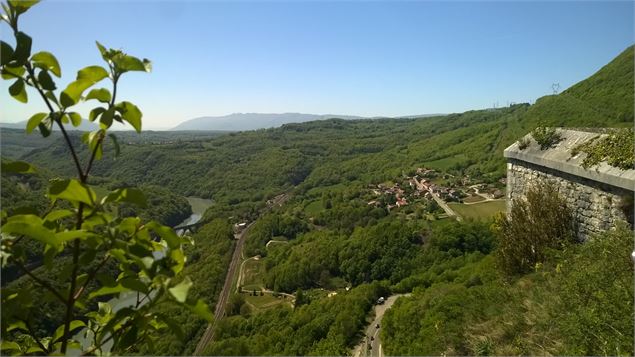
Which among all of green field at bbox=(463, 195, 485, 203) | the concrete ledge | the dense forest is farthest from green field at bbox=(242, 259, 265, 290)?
the concrete ledge

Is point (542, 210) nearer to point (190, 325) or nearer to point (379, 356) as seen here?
point (379, 356)

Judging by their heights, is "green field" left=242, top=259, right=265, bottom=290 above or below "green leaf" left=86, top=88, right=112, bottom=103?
below

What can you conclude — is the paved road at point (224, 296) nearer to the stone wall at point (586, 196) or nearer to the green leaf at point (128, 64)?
the stone wall at point (586, 196)

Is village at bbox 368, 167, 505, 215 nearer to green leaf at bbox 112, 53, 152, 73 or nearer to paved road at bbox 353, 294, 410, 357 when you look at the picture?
paved road at bbox 353, 294, 410, 357

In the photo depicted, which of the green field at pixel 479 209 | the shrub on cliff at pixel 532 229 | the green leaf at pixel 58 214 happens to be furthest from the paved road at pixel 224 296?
the green leaf at pixel 58 214

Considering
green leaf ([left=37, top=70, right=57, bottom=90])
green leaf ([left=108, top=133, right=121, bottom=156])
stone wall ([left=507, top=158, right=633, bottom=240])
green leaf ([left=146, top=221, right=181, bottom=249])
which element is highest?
green leaf ([left=37, top=70, right=57, bottom=90])

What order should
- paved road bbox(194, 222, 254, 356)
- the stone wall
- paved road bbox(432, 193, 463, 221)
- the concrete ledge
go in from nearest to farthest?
the concrete ledge < the stone wall < paved road bbox(194, 222, 254, 356) < paved road bbox(432, 193, 463, 221)

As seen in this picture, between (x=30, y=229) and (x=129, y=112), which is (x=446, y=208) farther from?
(x=30, y=229)

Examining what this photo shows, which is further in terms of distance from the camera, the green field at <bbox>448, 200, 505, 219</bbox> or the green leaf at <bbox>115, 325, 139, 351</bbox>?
the green field at <bbox>448, 200, 505, 219</bbox>
